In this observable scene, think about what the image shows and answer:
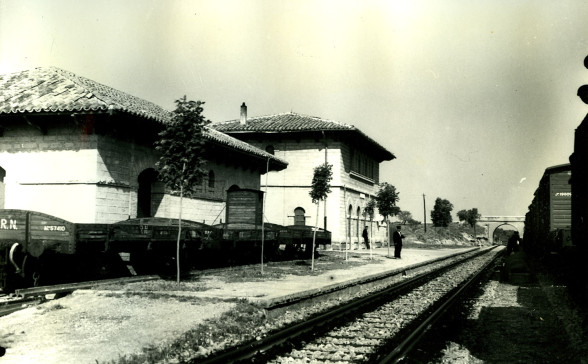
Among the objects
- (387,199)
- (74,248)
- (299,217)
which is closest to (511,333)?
(74,248)

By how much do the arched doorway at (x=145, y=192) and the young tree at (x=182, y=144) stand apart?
6.58 meters

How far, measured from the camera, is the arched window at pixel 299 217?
33.8 metres

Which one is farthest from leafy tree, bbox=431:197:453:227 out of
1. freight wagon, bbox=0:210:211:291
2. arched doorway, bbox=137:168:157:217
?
freight wagon, bbox=0:210:211:291

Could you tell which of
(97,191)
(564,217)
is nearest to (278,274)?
(97,191)

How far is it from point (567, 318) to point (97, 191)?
12264 millimetres

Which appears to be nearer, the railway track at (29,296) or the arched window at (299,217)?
the railway track at (29,296)

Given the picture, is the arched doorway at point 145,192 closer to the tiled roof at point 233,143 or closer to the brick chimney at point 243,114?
the tiled roof at point 233,143

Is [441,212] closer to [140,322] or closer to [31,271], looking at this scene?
[31,271]

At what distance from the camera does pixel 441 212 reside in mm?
91938

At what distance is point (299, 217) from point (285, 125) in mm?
5849

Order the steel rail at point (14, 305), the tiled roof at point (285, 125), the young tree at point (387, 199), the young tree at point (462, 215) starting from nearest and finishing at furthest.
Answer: the steel rail at point (14, 305)
the young tree at point (387, 199)
the tiled roof at point (285, 125)
the young tree at point (462, 215)

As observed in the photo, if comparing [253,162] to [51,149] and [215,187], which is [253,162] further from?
[51,149]

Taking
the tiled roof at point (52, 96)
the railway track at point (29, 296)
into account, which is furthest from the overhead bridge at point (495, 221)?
the railway track at point (29, 296)

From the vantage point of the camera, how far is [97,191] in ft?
51.4
